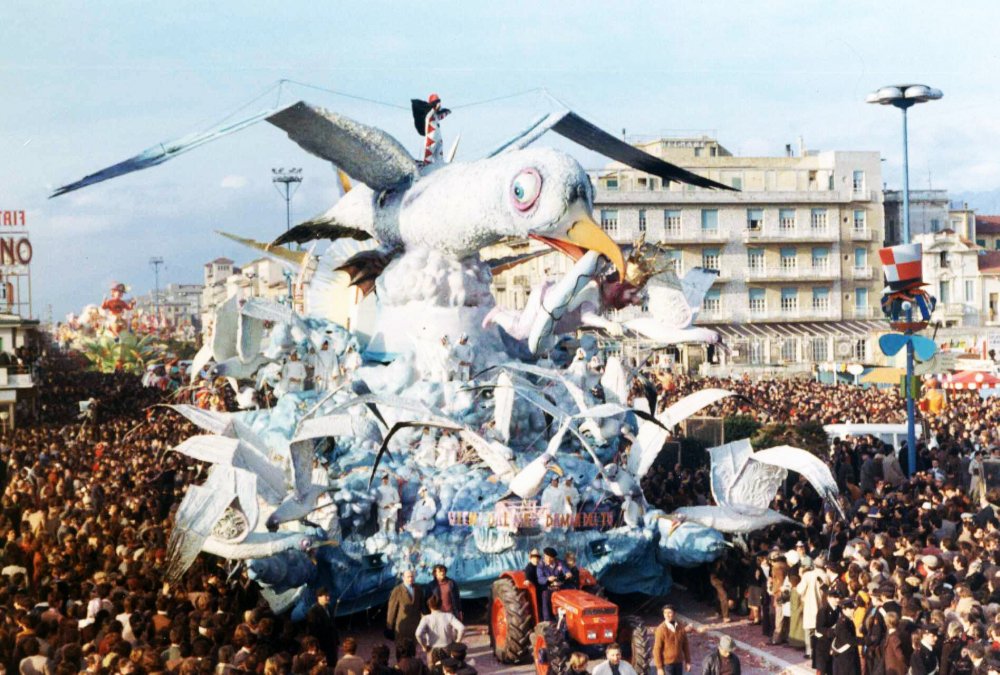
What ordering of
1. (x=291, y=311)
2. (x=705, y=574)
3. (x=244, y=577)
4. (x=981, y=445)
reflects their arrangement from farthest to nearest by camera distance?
(x=981, y=445) → (x=291, y=311) → (x=705, y=574) → (x=244, y=577)

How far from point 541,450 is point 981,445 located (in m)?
11.3

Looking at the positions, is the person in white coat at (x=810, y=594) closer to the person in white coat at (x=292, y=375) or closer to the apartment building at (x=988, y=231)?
the person in white coat at (x=292, y=375)

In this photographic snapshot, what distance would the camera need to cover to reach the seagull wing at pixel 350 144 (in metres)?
19.1

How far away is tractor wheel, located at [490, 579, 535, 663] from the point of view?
560 inches

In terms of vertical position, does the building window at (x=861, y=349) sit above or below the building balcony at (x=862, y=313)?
below

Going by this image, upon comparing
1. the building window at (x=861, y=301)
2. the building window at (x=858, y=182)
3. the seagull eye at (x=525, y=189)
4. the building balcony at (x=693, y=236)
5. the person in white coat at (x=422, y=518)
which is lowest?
the person in white coat at (x=422, y=518)

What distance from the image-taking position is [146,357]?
203 ft

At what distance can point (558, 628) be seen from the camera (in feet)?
44.1

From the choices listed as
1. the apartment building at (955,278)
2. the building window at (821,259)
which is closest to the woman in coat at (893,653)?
the apartment building at (955,278)

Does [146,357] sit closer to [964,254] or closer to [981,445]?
[964,254]

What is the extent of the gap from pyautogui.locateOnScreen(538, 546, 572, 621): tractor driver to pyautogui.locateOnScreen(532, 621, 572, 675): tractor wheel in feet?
2.18

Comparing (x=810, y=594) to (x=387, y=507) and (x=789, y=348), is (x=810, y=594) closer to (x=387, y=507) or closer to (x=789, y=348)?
(x=387, y=507)

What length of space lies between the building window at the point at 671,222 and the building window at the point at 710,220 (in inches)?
46.2

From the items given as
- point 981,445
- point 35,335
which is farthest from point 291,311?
point 35,335
